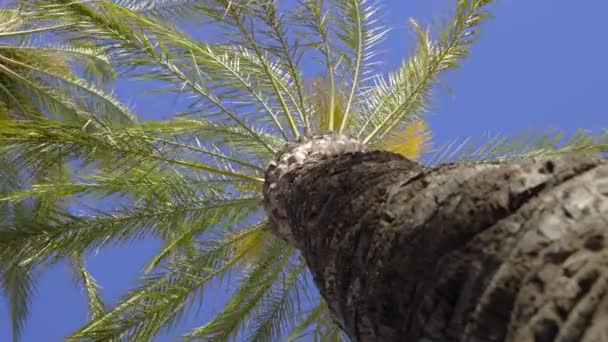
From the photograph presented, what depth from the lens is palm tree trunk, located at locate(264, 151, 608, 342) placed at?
1472 millimetres

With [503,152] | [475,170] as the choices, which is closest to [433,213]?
[475,170]

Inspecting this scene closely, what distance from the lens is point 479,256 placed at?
1.81 m

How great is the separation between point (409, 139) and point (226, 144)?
7.04 feet

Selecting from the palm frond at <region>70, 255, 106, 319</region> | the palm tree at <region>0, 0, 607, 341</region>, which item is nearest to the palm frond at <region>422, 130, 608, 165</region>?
the palm tree at <region>0, 0, 607, 341</region>

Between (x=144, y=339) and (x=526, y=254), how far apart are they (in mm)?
5171

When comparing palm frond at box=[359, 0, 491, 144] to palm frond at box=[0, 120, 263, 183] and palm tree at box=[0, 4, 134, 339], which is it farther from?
palm tree at box=[0, 4, 134, 339]

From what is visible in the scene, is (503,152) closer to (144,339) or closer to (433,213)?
(144,339)

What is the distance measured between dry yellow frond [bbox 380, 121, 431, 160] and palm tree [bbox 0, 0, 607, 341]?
2cm

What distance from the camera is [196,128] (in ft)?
22.0

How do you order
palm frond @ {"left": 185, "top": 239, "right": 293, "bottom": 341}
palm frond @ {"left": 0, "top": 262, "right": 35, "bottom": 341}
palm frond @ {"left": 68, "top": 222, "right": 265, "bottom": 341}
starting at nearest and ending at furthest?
1. palm frond @ {"left": 68, "top": 222, "right": 265, "bottom": 341}
2. palm frond @ {"left": 185, "top": 239, "right": 293, "bottom": 341}
3. palm frond @ {"left": 0, "top": 262, "right": 35, "bottom": 341}

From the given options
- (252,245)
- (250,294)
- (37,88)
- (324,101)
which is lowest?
(250,294)

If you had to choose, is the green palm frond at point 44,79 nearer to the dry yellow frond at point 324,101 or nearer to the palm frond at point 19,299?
the palm frond at point 19,299

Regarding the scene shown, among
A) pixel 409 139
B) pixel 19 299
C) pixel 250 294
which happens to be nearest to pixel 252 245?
pixel 250 294

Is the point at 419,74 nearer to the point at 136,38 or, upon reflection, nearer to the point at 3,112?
the point at 136,38
